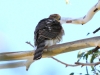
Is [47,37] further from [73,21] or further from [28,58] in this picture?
[28,58]

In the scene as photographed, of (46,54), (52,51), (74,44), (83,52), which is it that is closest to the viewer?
(74,44)

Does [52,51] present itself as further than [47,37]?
No

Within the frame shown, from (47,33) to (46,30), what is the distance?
64 mm

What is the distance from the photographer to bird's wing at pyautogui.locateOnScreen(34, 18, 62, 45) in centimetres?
262

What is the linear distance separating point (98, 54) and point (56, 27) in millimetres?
636

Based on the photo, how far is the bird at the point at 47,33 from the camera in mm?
2529

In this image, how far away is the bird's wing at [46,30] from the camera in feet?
8.59

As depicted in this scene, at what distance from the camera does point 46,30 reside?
108 inches

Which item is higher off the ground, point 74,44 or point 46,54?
point 74,44

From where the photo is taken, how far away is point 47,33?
270 centimetres

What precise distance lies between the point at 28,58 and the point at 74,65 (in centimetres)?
37

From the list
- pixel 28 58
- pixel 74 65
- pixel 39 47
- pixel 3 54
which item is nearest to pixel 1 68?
pixel 3 54

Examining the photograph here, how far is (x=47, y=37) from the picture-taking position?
2637mm

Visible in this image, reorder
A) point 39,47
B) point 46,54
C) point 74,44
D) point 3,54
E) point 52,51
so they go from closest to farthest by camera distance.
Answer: point 3,54 → point 74,44 → point 52,51 → point 46,54 → point 39,47
